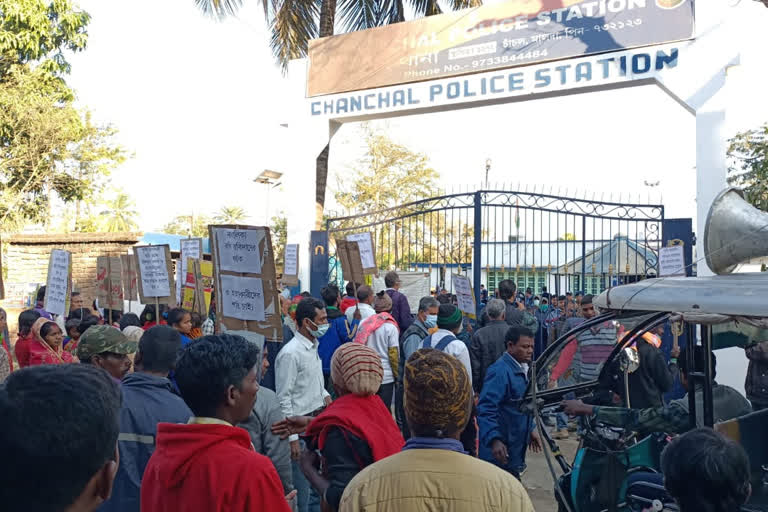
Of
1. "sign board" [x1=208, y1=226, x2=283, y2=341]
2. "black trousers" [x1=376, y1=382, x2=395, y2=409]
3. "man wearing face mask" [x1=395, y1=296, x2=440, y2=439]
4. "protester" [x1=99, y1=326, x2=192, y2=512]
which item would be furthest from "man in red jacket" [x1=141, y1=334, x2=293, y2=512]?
"black trousers" [x1=376, y1=382, x2=395, y2=409]

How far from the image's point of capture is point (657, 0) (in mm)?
10453

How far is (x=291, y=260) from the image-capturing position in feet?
42.5

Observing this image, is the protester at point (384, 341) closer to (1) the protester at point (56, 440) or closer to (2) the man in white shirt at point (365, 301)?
(2) the man in white shirt at point (365, 301)

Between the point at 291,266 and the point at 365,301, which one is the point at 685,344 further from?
the point at 291,266

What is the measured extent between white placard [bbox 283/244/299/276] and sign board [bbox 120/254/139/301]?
12.3 feet

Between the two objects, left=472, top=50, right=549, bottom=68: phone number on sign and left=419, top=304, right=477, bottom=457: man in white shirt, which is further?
left=472, top=50, right=549, bottom=68: phone number on sign

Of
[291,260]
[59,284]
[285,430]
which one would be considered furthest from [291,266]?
[285,430]

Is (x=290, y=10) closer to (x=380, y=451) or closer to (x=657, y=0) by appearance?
(x=657, y=0)

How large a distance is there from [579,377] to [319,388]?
3569mm

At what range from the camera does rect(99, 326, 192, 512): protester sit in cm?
283

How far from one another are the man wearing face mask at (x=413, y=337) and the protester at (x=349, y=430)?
297cm

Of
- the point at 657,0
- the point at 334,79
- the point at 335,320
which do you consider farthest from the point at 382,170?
the point at 335,320

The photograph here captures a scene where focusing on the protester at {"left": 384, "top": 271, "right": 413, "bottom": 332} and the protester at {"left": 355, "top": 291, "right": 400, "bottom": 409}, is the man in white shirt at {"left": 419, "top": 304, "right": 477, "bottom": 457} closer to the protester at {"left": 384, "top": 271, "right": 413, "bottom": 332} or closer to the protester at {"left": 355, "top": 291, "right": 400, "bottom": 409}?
the protester at {"left": 355, "top": 291, "right": 400, "bottom": 409}

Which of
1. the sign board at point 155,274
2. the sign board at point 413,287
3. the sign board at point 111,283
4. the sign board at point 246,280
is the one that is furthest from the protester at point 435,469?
the sign board at point 413,287
